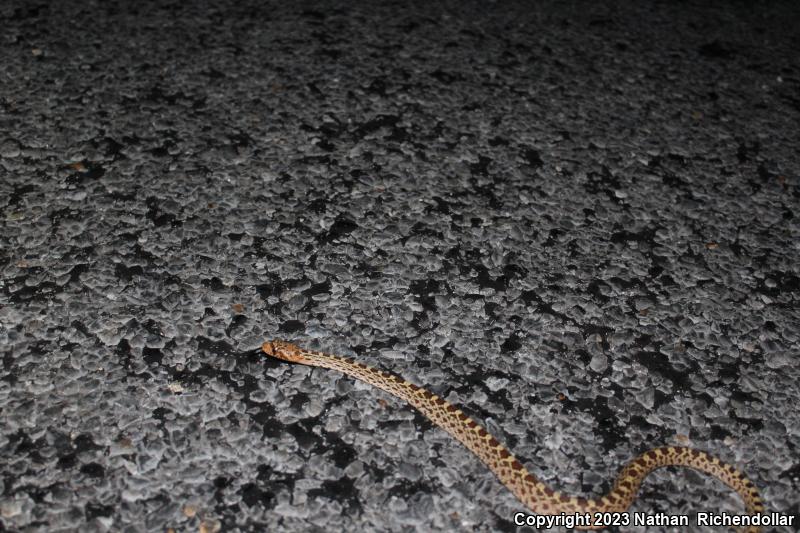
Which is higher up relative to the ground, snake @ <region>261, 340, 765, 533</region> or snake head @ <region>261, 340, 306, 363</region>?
snake head @ <region>261, 340, 306, 363</region>

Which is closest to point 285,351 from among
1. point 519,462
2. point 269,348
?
point 269,348

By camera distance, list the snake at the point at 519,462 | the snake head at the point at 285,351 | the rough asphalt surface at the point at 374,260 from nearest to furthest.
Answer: the snake at the point at 519,462, the rough asphalt surface at the point at 374,260, the snake head at the point at 285,351

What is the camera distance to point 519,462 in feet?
10.9

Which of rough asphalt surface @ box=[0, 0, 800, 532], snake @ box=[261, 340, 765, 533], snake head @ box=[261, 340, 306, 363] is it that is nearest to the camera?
snake @ box=[261, 340, 765, 533]

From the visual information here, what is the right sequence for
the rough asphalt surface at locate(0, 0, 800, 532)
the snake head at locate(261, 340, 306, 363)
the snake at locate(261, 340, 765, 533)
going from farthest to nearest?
the snake head at locate(261, 340, 306, 363) → the rough asphalt surface at locate(0, 0, 800, 532) → the snake at locate(261, 340, 765, 533)

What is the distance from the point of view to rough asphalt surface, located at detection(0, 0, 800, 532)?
326 cm

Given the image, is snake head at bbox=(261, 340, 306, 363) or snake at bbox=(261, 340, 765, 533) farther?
snake head at bbox=(261, 340, 306, 363)

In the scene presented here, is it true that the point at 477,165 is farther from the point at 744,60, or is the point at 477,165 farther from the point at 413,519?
the point at 744,60

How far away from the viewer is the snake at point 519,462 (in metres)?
3.15

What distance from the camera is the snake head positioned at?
368 centimetres

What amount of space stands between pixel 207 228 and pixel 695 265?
3.04m

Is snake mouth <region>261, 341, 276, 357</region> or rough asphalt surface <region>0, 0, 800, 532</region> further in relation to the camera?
snake mouth <region>261, 341, 276, 357</region>

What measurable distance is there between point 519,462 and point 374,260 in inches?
62.4

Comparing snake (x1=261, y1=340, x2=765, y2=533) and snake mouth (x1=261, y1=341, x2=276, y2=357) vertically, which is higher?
snake mouth (x1=261, y1=341, x2=276, y2=357)
